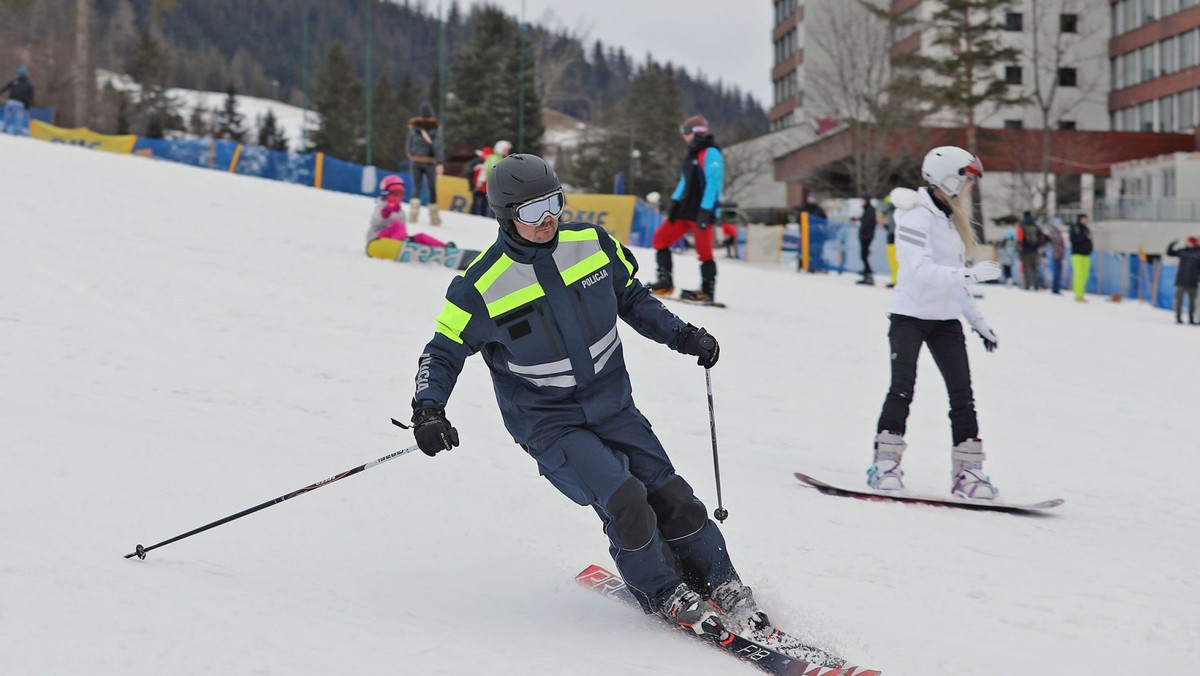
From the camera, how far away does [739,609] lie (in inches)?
144

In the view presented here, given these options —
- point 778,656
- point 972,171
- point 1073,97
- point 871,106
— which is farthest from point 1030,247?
point 1073,97

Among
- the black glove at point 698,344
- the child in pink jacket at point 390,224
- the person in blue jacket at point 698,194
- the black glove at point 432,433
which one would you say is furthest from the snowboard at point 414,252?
the black glove at point 432,433

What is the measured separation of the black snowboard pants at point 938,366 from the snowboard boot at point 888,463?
0.17ft

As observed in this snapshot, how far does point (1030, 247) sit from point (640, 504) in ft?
69.6

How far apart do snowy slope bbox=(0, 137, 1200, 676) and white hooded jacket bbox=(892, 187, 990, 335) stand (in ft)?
3.24

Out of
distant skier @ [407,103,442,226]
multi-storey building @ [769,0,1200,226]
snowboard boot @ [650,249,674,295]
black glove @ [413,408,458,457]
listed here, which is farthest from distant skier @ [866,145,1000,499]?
multi-storey building @ [769,0,1200,226]

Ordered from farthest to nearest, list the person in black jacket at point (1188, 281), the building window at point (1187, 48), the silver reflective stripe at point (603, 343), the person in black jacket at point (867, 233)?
the building window at point (1187, 48) → the person in black jacket at point (867, 233) → the person in black jacket at point (1188, 281) → the silver reflective stripe at point (603, 343)

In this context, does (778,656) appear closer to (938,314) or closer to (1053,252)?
(938,314)

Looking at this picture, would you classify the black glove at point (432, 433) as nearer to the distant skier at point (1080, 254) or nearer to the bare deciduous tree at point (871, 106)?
the distant skier at point (1080, 254)

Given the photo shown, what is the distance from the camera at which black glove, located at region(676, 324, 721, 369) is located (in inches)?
156

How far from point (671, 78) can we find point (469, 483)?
249 ft

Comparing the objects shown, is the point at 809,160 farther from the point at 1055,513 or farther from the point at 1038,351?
the point at 1055,513

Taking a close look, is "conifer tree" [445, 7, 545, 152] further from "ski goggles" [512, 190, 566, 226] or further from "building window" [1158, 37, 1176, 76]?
"ski goggles" [512, 190, 566, 226]

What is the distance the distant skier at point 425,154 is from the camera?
1689 cm
